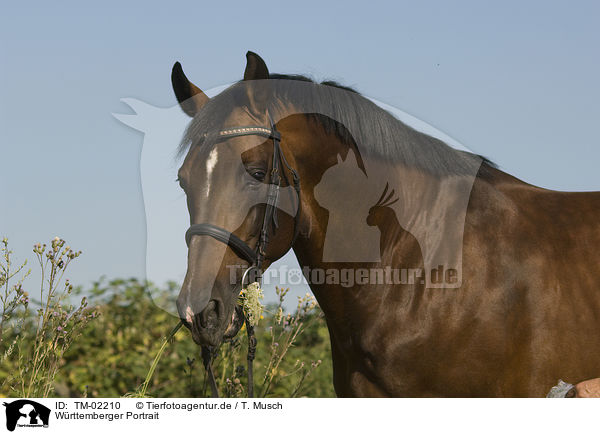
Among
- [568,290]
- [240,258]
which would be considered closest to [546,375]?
[568,290]

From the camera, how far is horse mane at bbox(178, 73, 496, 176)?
11.4 ft

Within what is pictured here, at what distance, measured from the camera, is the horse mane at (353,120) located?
136 inches

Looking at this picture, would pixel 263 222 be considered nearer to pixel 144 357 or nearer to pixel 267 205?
pixel 267 205

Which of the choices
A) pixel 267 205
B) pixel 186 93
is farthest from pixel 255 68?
pixel 267 205

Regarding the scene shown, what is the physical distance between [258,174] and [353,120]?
30.1 inches

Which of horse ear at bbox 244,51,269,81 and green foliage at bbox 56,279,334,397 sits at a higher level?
horse ear at bbox 244,51,269,81

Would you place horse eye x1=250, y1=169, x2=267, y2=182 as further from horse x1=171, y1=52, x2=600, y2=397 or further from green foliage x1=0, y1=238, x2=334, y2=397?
green foliage x1=0, y1=238, x2=334, y2=397

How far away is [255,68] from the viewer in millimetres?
3359

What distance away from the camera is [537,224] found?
11.9 ft

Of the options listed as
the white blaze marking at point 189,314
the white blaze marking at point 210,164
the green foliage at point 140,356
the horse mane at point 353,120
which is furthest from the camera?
the green foliage at point 140,356
